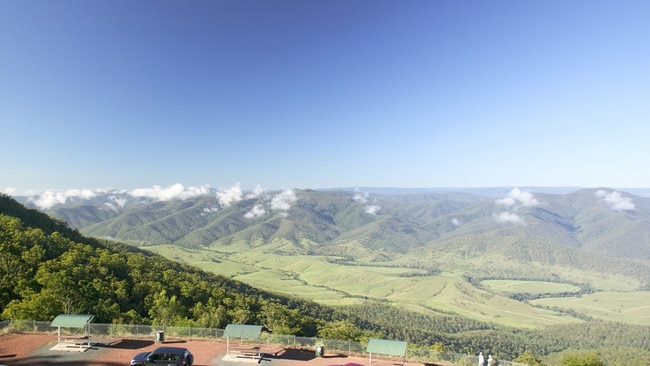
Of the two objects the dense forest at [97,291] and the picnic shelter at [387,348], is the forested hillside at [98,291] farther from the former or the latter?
the picnic shelter at [387,348]

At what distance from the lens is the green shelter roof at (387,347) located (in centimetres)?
3025

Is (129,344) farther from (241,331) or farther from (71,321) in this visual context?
(241,331)

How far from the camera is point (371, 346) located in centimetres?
3108

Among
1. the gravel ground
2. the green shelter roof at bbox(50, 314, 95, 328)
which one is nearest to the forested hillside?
the gravel ground

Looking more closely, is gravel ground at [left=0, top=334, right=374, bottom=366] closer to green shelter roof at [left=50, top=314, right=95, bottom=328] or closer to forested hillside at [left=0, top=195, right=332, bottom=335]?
green shelter roof at [left=50, top=314, right=95, bottom=328]

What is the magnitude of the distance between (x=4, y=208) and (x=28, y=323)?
9975 centimetres

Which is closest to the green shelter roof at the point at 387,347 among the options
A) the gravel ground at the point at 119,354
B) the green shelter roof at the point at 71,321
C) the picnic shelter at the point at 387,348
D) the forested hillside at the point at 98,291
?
the picnic shelter at the point at 387,348

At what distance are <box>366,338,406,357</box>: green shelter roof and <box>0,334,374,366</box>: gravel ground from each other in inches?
138

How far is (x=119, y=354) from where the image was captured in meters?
33.7

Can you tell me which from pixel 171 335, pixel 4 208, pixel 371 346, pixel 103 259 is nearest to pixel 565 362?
pixel 371 346

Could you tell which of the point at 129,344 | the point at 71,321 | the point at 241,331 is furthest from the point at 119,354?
the point at 241,331

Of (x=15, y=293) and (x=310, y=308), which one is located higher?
(x=15, y=293)

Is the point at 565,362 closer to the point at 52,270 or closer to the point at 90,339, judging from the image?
the point at 90,339

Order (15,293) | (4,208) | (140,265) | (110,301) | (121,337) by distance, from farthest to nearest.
→ (4,208), (140,265), (110,301), (15,293), (121,337)
